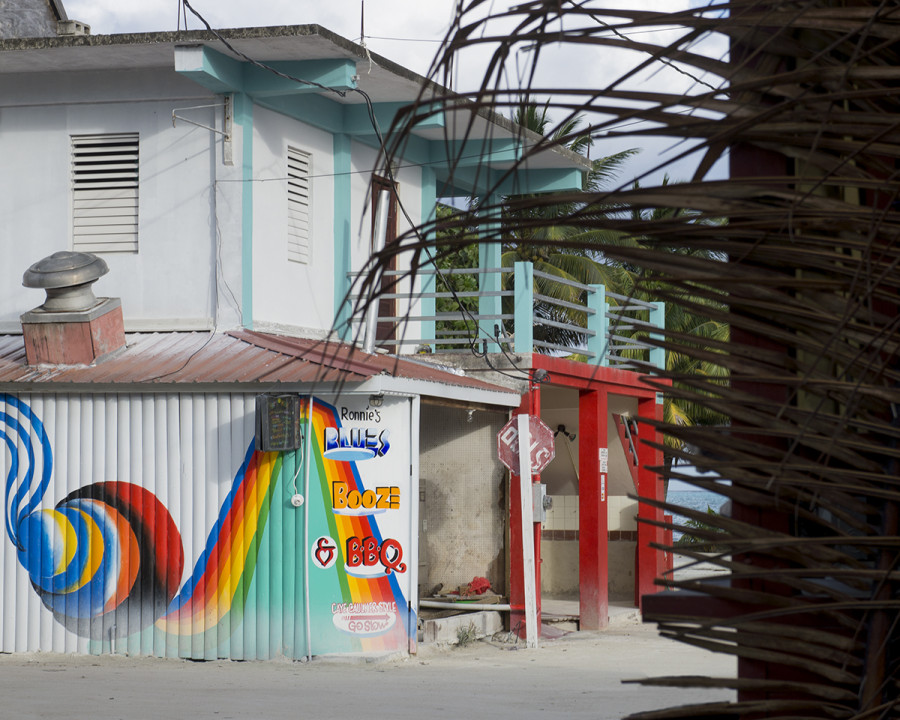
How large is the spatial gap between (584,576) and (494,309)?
3.54 metres

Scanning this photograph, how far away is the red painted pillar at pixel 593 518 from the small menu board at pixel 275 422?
497cm

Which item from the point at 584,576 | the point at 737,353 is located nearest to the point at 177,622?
the point at 584,576

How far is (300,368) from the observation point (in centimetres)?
1096

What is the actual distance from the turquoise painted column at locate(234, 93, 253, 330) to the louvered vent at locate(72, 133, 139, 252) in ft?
4.57

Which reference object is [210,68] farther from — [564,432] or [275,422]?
[564,432]

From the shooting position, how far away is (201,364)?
11.6m

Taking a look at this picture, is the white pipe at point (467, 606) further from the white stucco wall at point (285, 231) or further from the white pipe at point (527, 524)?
the white stucco wall at point (285, 231)

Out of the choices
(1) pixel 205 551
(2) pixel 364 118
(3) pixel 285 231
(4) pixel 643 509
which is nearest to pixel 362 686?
(1) pixel 205 551

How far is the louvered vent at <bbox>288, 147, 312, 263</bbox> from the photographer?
44.4ft

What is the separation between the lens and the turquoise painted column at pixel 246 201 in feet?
41.2

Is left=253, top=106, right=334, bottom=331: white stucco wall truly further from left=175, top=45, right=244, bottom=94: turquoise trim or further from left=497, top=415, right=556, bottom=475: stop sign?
left=497, top=415, right=556, bottom=475: stop sign

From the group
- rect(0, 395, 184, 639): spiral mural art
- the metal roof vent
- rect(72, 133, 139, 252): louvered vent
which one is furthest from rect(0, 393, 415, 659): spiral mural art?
rect(72, 133, 139, 252): louvered vent

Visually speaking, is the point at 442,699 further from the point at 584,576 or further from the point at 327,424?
the point at 584,576

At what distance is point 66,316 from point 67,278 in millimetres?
378
